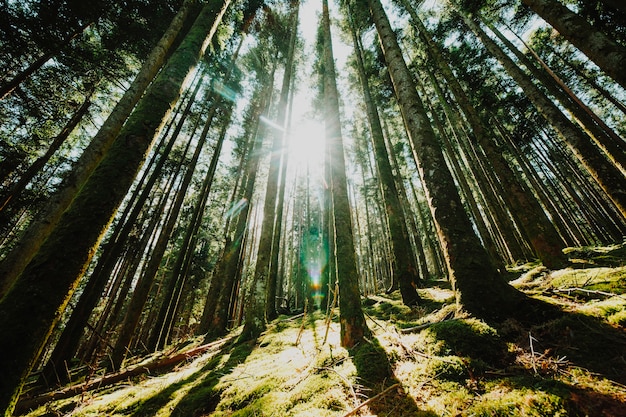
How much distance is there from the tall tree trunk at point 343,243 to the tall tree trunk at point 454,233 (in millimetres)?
1312

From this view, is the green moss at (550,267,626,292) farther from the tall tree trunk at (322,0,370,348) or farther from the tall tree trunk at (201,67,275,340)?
the tall tree trunk at (201,67,275,340)

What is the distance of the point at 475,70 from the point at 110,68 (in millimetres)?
15795

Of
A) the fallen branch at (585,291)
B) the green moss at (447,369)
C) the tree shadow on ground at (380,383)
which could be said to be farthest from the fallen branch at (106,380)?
the fallen branch at (585,291)

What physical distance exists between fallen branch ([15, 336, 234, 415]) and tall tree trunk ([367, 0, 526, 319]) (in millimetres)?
5712

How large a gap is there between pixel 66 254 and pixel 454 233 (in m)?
3.95

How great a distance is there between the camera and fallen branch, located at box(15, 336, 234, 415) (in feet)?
12.9

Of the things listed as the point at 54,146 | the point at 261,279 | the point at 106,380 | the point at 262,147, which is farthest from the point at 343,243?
the point at 54,146

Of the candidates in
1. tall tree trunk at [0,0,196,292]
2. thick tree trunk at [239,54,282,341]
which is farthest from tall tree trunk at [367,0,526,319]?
tall tree trunk at [0,0,196,292]

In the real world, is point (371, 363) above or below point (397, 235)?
below

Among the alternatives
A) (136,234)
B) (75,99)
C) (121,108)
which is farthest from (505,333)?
(136,234)

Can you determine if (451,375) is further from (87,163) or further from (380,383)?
(87,163)

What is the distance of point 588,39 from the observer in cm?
363

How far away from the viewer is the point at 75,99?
362 inches

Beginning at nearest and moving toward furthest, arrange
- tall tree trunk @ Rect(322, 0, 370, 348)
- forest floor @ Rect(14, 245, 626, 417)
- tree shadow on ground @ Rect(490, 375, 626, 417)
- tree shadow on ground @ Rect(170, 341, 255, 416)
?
tree shadow on ground @ Rect(490, 375, 626, 417), forest floor @ Rect(14, 245, 626, 417), tree shadow on ground @ Rect(170, 341, 255, 416), tall tree trunk @ Rect(322, 0, 370, 348)
